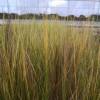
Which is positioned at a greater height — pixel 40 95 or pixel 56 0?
pixel 56 0

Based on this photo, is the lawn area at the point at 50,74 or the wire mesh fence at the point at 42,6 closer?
the lawn area at the point at 50,74

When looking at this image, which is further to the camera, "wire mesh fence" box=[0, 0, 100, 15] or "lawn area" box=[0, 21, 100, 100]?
"wire mesh fence" box=[0, 0, 100, 15]

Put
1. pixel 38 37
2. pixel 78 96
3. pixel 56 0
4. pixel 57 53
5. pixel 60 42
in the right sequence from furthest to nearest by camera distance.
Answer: pixel 56 0 < pixel 38 37 < pixel 60 42 < pixel 57 53 < pixel 78 96

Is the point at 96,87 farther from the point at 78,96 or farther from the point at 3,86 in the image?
the point at 3,86

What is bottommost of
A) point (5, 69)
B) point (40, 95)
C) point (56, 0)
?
point (40, 95)

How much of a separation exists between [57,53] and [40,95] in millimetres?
317

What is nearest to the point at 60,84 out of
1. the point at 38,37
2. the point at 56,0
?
the point at 38,37

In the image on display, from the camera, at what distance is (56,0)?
4.00 meters

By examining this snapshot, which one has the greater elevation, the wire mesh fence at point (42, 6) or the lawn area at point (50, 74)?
the wire mesh fence at point (42, 6)

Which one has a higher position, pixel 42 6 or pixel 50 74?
pixel 42 6

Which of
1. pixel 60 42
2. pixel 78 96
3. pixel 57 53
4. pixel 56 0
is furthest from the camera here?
pixel 56 0

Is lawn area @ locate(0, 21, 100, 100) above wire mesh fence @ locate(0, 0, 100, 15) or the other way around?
the other way around

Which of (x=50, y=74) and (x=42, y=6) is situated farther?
(x=42, y=6)

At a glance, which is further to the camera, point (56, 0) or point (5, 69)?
point (56, 0)
